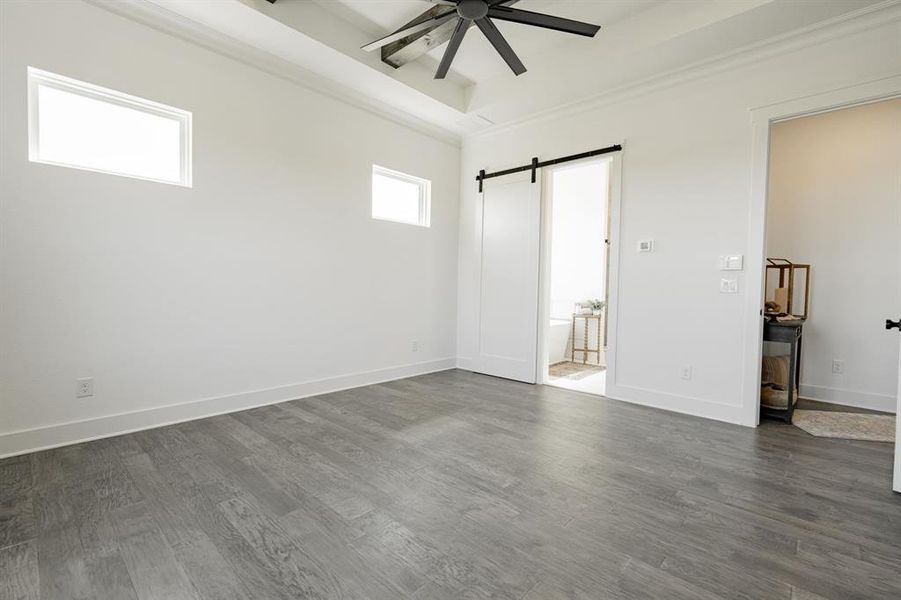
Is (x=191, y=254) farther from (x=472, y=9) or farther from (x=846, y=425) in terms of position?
(x=846, y=425)

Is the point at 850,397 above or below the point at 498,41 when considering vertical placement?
below

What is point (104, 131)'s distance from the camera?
275 centimetres

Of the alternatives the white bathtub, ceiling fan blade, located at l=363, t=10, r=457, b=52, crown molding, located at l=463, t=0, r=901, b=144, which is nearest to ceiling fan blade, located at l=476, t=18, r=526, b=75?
ceiling fan blade, located at l=363, t=10, r=457, b=52

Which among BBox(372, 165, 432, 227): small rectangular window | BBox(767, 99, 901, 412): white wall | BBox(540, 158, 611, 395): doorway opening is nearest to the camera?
BBox(767, 99, 901, 412): white wall

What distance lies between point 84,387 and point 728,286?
4790 millimetres

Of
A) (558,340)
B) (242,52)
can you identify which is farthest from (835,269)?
(242,52)

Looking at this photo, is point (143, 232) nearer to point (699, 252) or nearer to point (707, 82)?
point (699, 252)

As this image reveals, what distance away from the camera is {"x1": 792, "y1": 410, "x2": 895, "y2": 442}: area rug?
2947 mm

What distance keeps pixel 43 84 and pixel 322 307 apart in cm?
239

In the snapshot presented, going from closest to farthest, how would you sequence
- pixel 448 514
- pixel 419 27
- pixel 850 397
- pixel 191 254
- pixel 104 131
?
pixel 448 514
pixel 104 131
pixel 419 27
pixel 191 254
pixel 850 397

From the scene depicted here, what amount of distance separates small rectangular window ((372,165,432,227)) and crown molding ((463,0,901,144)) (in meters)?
1.47

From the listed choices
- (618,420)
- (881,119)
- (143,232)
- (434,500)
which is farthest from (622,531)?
(881,119)

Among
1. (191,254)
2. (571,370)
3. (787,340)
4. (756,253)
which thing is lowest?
(571,370)

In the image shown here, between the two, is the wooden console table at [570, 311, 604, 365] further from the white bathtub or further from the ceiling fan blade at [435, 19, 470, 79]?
the ceiling fan blade at [435, 19, 470, 79]
